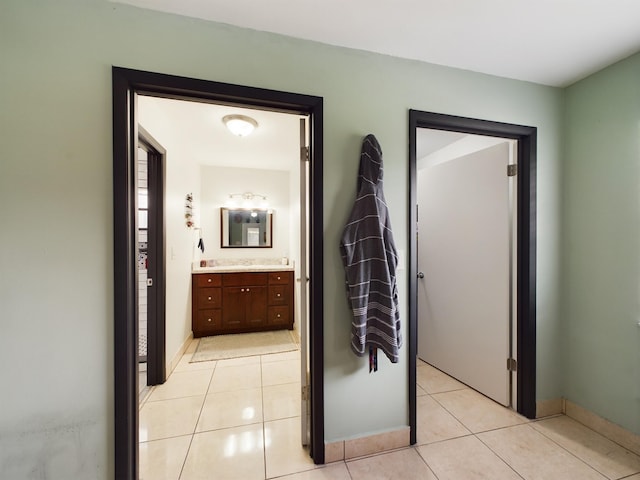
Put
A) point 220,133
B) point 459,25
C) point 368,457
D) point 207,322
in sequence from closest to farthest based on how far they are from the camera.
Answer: point 459,25 < point 368,457 < point 220,133 < point 207,322

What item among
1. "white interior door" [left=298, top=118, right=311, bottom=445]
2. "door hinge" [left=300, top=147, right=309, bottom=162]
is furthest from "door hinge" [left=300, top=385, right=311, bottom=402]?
"door hinge" [left=300, top=147, right=309, bottom=162]

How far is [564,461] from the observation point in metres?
1.51

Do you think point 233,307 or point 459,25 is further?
point 233,307

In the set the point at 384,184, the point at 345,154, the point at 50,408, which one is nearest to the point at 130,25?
the point at 345,154

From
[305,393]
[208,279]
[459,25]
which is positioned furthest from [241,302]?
[459,25]

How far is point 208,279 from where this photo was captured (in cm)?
348

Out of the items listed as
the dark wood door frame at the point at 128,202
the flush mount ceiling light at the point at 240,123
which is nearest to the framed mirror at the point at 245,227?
the flush mount ceiling light at the point at 240,123

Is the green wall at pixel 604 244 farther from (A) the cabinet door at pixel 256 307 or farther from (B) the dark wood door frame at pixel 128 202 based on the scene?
(A) the cabinet door at pixel 256 307

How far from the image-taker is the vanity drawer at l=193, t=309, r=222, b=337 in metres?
3.43

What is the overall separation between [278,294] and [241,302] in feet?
1.65

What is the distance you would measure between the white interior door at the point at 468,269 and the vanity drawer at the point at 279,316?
1781mm

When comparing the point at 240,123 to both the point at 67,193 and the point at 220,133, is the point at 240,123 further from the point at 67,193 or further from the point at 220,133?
the point at 67,193

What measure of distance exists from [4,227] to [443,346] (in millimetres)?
3085

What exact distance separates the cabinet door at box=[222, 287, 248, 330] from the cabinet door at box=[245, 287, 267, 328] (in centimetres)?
5
